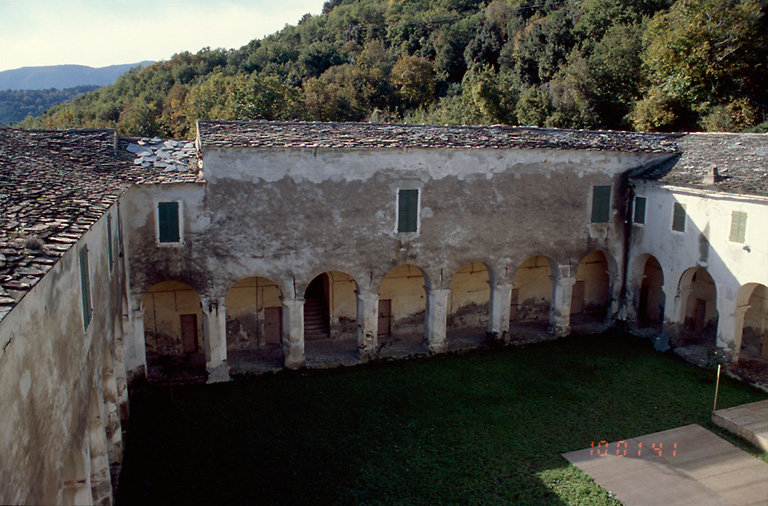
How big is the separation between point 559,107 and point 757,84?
1170 cm

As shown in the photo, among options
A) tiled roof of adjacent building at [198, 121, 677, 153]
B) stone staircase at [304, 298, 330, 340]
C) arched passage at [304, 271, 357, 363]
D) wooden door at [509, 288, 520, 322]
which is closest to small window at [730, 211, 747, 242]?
tiled roof of adjacent building at [198, 121, 677, 153]

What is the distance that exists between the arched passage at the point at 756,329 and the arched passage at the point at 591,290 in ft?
16.8

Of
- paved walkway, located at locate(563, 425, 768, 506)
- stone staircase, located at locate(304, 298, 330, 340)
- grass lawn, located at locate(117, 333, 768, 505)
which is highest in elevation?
stone staircase, located at locate(304, 298, 330, 340)

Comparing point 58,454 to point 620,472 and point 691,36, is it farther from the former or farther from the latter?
point 691,36

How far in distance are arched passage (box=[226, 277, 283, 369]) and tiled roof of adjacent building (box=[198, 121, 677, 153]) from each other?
5229 millimetres

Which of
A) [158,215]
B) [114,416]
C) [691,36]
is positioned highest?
[691,36]

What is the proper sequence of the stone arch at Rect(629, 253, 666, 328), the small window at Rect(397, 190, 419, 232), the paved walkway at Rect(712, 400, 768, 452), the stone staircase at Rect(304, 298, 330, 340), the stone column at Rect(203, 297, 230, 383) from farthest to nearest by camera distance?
the stone arch at Rect(629, 253, 666, 328) → the stone staircase at Rect(304, 298, 330, 340) → the small window at Rect(397, 190, 419, 232) → the stone column at Rect(203, 297, 230, 383) → the paved walkway at Rect(712, 400, 768, 452)

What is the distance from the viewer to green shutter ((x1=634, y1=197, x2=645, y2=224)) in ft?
73.4

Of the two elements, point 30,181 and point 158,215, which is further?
point 158,215

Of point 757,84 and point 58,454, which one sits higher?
point 757,84

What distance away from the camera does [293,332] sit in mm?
19781

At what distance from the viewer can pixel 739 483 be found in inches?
560

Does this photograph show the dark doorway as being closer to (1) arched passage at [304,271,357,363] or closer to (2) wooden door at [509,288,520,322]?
(1) arched passage at [304,271,357,363]

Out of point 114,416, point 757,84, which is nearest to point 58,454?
point 114,416
